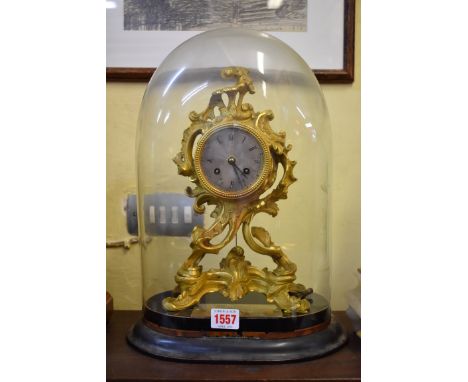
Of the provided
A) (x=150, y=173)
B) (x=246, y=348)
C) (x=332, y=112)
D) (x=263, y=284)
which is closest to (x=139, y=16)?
(x=150, y=173)

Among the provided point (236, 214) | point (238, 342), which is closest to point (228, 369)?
point (238, 342)

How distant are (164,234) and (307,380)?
489 millimetres

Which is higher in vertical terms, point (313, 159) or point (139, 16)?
point (139, 16)

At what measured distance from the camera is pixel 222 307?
1.15 metres

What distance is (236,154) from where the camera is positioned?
3.69 ft

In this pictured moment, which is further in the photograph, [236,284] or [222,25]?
[222,25]

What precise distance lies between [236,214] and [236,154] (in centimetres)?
12

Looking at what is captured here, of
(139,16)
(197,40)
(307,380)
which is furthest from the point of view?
(139,16)

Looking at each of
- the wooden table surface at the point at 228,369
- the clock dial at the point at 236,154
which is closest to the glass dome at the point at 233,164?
the clock dial at the point at 236,154

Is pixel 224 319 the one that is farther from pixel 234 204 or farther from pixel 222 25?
pixel 222 25

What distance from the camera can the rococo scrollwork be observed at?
3.72ft

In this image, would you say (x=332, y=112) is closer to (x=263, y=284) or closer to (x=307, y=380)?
(x=263, y=284)

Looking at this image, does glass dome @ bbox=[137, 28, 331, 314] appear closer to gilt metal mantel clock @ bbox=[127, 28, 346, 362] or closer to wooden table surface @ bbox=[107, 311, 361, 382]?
gilt metal mantel clock @ bbox=[127, 28, 346, 362]

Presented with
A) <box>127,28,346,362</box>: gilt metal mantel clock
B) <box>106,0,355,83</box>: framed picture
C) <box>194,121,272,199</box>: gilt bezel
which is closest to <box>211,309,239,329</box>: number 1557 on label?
<box>127,28,346,362</box>: gilt metal mantel clock
